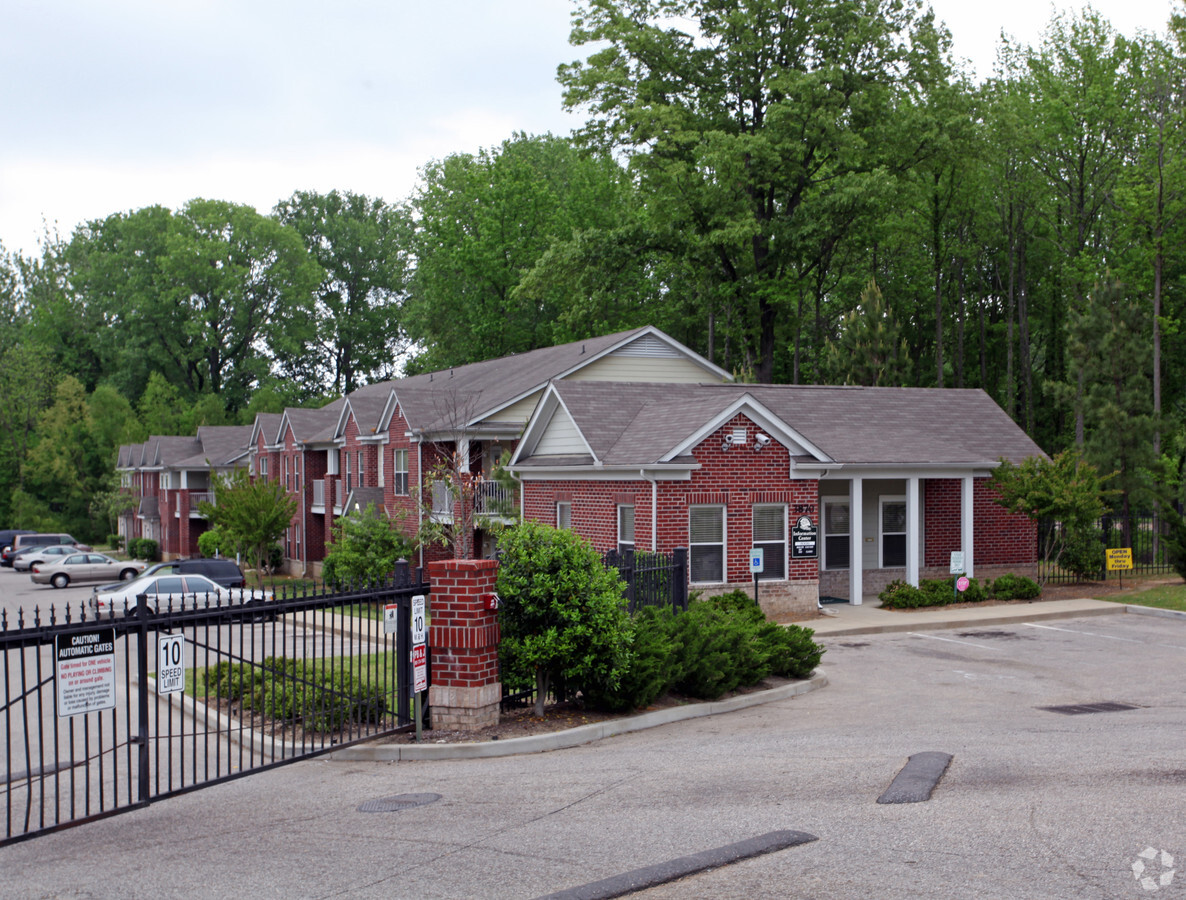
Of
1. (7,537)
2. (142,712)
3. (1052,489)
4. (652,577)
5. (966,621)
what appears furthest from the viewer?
(7,537)

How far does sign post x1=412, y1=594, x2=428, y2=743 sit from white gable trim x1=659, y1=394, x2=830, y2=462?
37.1 ft

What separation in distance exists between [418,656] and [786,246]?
1267 inches

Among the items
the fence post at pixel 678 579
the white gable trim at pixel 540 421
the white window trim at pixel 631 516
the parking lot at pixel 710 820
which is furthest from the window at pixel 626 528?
the parking lot at pixel 710 820

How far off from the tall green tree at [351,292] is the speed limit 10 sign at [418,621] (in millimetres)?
72704

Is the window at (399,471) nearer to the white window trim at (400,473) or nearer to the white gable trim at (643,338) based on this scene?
the white window trim at (400,473)

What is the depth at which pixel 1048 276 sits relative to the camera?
177 feet

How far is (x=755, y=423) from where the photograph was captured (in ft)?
76.5

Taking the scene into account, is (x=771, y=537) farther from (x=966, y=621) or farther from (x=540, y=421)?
(x=540, y=421)

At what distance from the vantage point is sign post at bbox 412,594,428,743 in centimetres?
1138

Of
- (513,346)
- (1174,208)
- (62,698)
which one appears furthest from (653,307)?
(62,698)

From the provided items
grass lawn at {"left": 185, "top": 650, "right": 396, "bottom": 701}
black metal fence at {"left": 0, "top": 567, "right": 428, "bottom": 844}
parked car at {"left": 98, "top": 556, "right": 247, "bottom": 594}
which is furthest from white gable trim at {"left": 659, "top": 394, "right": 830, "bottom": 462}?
parked car at {"left": 98, "top": 556, "right": 247, "bottom": 594}

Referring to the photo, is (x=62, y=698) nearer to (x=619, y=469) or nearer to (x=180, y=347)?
(x=619, y=469)

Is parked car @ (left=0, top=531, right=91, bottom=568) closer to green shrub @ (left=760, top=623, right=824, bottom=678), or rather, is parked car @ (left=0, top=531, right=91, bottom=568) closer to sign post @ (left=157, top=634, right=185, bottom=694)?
green shrub @ (left=760, top=623, right=824, bottom=678)

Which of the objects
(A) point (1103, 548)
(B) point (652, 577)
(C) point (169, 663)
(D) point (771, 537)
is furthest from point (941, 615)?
(C) point (169, 663)
